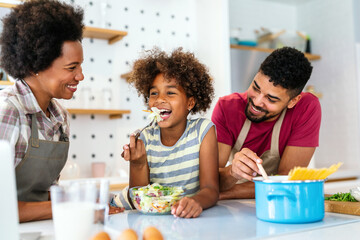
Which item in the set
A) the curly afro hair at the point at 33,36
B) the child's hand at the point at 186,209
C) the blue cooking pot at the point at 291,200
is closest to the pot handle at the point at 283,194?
the blue cooking pot at the point at 291,200

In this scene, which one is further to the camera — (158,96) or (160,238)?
(158,96)

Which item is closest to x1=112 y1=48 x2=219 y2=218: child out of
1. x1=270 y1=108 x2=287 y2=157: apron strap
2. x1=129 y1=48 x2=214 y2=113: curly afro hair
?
x1=129 y1=48 x2=214 y2=113: curly afro hair

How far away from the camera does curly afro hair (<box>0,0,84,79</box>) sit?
1346 mm

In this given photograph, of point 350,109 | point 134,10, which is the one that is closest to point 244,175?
point 134,10

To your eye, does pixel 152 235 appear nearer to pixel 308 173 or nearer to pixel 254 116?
pixel 308 173

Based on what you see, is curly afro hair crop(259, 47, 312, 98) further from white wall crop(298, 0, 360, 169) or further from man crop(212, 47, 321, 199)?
white wall crop(298, 0, 360, 169)

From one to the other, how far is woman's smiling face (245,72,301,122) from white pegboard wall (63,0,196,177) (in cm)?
160

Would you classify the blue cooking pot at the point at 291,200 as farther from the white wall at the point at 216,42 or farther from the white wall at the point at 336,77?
the white wall at the point at 336,77

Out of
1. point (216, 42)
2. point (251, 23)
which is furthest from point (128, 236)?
point (251, 23)

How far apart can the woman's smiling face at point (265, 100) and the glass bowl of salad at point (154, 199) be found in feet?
2.30

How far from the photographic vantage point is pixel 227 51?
3.49 meters

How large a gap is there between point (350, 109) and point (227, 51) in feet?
4.96

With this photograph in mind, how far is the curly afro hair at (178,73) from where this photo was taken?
1690mm

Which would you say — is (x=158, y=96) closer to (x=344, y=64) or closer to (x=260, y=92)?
(x=260, y=92)
